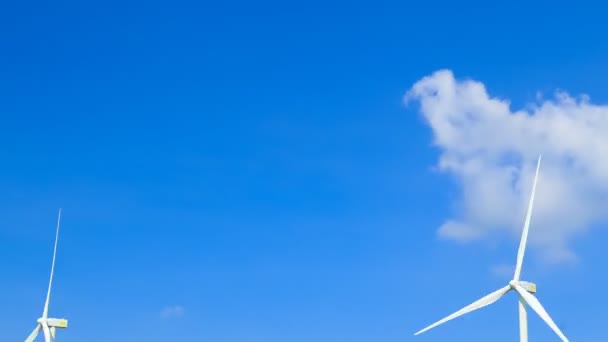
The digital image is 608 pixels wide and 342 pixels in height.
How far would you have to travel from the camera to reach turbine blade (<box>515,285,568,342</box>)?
106713 mm

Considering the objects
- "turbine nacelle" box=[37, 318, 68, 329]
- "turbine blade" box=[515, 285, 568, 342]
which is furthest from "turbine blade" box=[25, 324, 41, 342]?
"turbine blade" box=[515, 285, 568, 342]

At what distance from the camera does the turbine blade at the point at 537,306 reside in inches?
4201

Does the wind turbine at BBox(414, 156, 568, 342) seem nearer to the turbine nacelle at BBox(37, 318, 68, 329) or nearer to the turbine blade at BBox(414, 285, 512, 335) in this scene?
the turbine blade at BBox(414, 285, 512, 335)

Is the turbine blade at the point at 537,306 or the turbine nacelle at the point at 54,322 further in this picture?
the turbine nacelle at the point at 54,322

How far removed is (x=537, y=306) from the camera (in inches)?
4537

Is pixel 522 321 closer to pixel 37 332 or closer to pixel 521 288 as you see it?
pixel 521 288

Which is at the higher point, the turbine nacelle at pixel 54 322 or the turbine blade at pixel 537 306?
the turbine nacelle at pixel 54 322

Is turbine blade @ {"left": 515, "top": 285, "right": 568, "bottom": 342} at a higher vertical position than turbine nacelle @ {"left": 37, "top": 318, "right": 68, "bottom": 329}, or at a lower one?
lower

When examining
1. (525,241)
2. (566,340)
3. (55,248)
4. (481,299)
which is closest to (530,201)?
(525,241)

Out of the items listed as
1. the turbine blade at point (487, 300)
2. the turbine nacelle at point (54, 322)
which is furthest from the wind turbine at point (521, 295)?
the turbine nacelle at point (54, 322)

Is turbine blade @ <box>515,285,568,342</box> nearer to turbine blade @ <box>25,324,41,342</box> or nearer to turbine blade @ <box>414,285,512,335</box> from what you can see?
turbine blade @ <box>414,285,512,335</box>

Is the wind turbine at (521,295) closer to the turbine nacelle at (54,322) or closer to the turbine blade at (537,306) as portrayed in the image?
the turbine blade at (537,306)

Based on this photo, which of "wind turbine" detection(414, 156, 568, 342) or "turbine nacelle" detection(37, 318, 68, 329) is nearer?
"wind turbine" detection(414, 156, 568, 342)

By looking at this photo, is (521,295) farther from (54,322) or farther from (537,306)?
(54,322)
